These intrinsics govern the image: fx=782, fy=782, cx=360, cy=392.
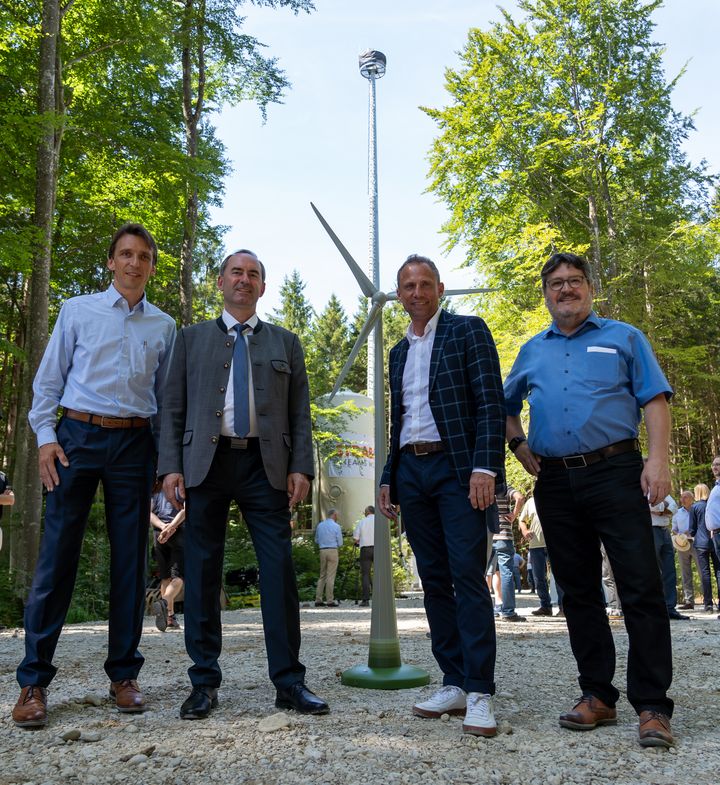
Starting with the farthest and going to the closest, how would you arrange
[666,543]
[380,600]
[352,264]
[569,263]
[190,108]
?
[190,108] → [666,543] → [352,264] → [380,600] → [569,263]

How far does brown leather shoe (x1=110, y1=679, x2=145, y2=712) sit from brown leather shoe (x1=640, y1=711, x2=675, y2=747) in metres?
2.33

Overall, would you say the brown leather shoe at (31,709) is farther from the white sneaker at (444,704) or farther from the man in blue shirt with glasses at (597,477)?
the man in blue shirt with glasses at (597,477)

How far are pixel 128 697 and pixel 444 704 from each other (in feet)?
5.09

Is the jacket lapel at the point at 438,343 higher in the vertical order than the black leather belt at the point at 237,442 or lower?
higher

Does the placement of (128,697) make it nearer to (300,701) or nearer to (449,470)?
(300,701)

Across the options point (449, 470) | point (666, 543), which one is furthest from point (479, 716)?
point (666, 543)

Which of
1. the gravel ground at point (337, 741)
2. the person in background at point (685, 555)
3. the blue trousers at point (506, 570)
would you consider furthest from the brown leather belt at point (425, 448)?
the person in background at point (685, 555)

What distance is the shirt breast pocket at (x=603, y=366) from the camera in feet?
12.1

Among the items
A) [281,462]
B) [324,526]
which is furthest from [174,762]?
[324,526]

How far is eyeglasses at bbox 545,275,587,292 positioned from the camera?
12.8 feet

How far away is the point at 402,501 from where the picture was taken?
4.06m

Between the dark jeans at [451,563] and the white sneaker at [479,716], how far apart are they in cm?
5

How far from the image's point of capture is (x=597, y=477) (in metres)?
3.60

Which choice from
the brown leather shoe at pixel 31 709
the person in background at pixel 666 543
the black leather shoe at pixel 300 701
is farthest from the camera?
the person in background at pixel 666 543
